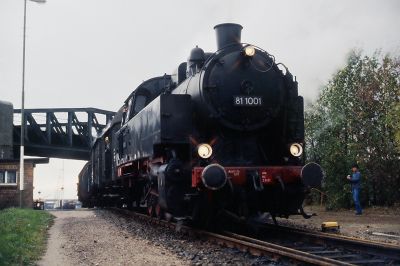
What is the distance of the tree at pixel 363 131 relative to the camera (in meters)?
15.7

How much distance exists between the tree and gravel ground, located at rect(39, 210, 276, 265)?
27.9 ft

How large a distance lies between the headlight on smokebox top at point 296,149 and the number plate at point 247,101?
1.00 meters

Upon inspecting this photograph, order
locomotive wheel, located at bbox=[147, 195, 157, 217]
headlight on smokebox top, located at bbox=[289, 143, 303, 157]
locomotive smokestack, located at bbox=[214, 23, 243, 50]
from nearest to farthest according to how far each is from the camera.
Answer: headlight on smokebox top, located at bbox=[289, 143, 303, 157] < locomotive smokestack, located at bbox=[214, 23, 243, 50] < locomotive wheel, located at bbox=[147, 195, 157, 217]

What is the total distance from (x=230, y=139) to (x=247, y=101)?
2.55ft

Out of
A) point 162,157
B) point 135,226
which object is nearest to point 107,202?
point 135,226

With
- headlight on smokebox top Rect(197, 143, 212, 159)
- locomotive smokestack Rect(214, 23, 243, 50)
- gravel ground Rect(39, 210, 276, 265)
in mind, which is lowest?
gravel ground Rect(39, 210, 276, 265)

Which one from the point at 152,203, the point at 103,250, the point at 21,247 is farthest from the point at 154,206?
the point at 21,247

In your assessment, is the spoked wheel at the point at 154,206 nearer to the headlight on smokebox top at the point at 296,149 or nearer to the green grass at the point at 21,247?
the green grass at the point at 21,247

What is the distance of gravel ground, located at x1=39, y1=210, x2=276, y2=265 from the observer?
635cm

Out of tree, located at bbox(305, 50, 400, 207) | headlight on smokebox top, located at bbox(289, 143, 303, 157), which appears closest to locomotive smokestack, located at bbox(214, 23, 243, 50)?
headlight on smokebox top, located at bbox(289, 143, 303, 157)

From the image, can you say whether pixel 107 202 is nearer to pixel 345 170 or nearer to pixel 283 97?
pixel 345 170

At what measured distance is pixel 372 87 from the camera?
1633 cm

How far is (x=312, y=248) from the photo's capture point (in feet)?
23.0

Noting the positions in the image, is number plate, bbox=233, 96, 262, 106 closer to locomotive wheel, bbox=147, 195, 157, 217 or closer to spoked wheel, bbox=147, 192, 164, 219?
spoked wheel, bbox=147, 192, 164, 219
